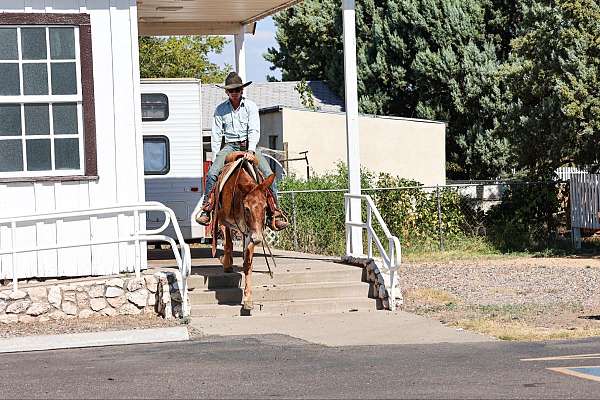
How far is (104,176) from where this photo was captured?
50.3 feet

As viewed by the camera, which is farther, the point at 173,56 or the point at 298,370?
the point at 173,56

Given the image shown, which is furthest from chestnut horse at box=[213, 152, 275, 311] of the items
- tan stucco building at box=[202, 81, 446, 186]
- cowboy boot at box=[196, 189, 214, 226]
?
tan stucco building at box=[202, 81, 446, 186]

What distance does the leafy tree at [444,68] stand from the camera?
137ft

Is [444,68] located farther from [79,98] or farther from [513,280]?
[79,98]

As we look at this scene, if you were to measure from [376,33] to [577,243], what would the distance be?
1853 centimetres

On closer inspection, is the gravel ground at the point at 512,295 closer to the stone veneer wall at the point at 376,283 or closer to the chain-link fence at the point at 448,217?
the stone veneer wall at the point at 376,283

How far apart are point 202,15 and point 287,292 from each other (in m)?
7.18

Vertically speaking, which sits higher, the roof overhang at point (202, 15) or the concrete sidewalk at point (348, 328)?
the roof overhang at point (202, 15)

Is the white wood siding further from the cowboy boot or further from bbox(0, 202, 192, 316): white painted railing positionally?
the cowboy boot

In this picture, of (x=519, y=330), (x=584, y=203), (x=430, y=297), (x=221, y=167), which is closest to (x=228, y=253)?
(x=221, y=167)

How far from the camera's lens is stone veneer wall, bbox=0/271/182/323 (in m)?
14.6

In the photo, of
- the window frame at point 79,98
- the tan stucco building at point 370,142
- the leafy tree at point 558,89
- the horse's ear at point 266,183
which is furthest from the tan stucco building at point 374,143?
the horse's ear at point 266,183

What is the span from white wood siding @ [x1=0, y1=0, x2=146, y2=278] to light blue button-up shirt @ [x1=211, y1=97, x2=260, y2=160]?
1.03 m

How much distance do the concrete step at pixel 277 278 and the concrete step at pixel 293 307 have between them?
0.45 metres
